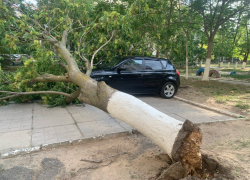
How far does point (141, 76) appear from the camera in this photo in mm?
7527

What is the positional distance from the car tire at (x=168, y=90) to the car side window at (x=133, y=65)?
136 centimetres

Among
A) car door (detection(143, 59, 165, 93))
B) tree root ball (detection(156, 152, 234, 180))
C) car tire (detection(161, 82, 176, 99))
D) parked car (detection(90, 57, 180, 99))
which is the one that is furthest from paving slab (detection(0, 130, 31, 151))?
car tire (detection(161, 82, 176, 99))

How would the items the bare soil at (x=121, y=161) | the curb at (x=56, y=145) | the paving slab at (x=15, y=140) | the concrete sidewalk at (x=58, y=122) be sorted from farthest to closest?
the concrete sidewalk at (x=58, y=122)
the paving slab at (x=15, y=140)
the curb at (x=56, y=145)
the bare soil at (x=121, y=161)

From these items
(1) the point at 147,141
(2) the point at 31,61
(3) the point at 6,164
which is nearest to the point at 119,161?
(1) the point at 147,141

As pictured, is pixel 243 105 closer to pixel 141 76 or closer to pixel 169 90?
pixel 169 90

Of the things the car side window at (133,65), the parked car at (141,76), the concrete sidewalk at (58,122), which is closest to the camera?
the concrete sidewalk at (58,122)

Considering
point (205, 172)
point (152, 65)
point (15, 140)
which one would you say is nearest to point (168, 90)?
point (152, 65)

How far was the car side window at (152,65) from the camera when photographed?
779cm

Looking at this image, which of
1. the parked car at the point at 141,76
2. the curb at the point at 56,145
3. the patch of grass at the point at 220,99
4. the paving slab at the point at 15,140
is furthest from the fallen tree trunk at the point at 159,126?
the patch of grass at the point at 220,99

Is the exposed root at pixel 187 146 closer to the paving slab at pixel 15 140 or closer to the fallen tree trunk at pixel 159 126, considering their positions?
the fallen tree trunk at pixel 159 126

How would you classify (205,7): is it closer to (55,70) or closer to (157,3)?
(157,3)

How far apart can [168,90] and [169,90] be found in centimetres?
5

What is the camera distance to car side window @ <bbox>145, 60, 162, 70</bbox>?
779cm

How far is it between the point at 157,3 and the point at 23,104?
280 inches
